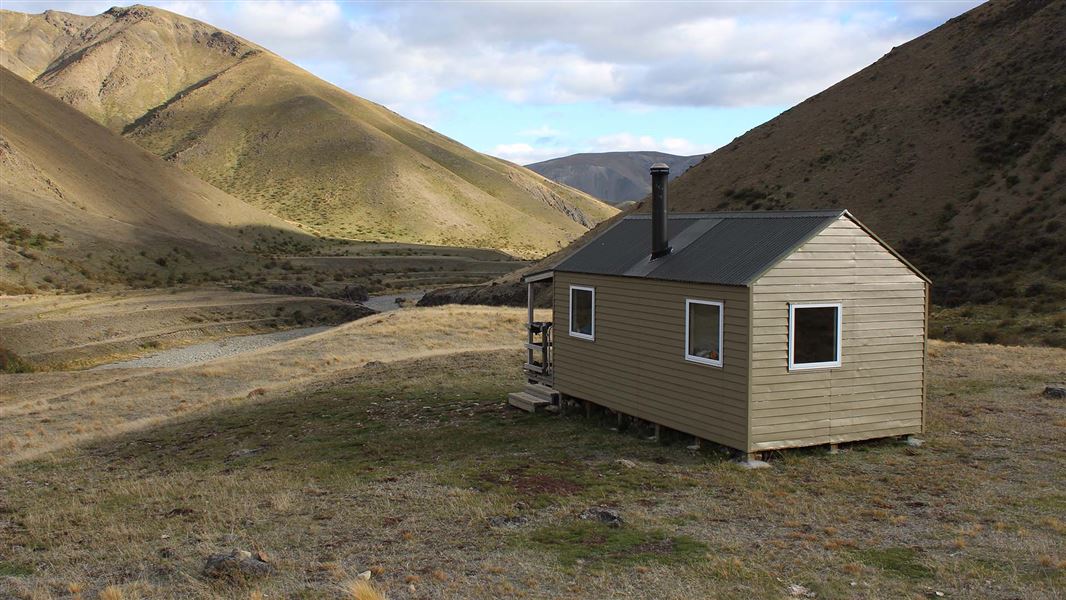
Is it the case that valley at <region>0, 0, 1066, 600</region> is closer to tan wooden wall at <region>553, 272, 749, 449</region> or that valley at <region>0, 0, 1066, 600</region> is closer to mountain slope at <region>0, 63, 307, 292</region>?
tan wooden wall at <region>553, 272, 749, 449</region>

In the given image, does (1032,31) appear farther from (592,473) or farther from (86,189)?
(86,189)

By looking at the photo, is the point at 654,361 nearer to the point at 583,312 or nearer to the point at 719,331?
the point at 719,331

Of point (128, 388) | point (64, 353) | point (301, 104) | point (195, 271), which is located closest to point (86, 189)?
point (195, 271)

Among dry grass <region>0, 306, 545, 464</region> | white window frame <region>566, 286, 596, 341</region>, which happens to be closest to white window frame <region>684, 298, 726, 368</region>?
white window frame <region>566, 286, 596, 341</region>

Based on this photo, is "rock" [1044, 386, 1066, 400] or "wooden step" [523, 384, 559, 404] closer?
"wooden step" [523, 384, 559, 404]

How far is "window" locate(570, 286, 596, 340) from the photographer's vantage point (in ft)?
60.3

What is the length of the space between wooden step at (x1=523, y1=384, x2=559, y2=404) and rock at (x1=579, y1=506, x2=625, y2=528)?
766 centimetres

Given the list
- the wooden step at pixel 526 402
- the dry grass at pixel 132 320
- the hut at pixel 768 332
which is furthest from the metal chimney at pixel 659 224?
the dry grass at pixel 132 320

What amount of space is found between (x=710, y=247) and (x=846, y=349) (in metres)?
3.20

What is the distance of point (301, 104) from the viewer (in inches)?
6363

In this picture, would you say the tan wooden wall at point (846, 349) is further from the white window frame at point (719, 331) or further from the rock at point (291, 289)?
the rock at point (291, 289)

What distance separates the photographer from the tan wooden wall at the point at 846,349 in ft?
47.4

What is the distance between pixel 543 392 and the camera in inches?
787

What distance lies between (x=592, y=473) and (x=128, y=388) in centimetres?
2109
